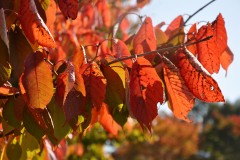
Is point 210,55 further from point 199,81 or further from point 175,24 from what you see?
point 175,24

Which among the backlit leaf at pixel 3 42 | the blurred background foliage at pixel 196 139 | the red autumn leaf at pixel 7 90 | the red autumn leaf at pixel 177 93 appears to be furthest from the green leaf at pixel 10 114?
the blurred background foliage at pixel 196 139

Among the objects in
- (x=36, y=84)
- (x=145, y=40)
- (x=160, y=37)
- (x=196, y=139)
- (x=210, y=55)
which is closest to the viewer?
(x=36, y=84)

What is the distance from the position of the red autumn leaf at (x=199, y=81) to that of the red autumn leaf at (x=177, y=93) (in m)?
0.02

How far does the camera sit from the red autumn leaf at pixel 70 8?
1195 mm

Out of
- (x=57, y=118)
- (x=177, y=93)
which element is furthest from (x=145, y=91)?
(x=57, y=118)

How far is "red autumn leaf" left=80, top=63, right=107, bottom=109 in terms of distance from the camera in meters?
1.22

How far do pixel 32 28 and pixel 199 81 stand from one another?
1.32 ft

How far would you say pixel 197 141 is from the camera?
99.0ft

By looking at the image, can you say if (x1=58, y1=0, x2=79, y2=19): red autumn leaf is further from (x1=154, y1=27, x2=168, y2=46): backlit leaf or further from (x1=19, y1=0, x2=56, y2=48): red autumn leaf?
(x1=154, y1=27, x2=168, y2=46): backlit leaf

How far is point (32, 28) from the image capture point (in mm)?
1155

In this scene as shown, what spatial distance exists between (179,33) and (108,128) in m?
0.39

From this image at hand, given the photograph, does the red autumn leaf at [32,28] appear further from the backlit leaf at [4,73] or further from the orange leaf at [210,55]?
the orange leaf at [210,55]

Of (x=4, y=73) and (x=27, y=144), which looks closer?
(x=4, y=73)

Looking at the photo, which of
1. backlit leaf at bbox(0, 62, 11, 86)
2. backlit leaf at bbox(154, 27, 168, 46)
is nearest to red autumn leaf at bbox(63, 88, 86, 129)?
backlit leaf at bbox(0, 62, 11, 86)
